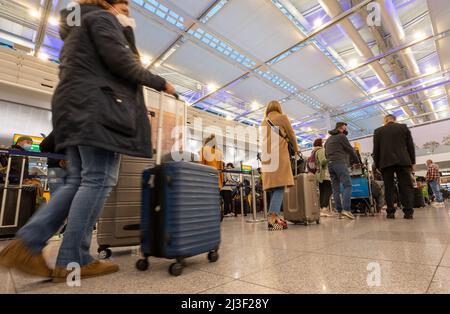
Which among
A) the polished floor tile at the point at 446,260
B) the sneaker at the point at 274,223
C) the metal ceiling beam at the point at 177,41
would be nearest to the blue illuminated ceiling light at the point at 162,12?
the metal ceiling beam at the point at 177,41

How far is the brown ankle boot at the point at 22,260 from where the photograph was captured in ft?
3.05

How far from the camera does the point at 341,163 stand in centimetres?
381

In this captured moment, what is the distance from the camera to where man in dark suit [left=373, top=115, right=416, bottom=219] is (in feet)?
11.1

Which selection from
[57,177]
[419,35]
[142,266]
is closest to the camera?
[142,266]

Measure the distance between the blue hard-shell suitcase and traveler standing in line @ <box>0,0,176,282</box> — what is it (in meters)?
0.16

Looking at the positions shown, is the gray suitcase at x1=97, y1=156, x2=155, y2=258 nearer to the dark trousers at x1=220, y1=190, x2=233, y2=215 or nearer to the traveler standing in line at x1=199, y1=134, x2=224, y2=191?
the traveler standing in line at x1=199, y1=134, x2=224, y2=191

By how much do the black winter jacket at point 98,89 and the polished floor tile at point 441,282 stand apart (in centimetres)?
121

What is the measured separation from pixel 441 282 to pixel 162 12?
5038 millimetres

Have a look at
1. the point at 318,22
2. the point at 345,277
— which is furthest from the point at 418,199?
the point at 345,277

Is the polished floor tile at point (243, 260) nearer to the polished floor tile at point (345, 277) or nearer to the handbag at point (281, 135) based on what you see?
the polished floor tile at point (345, 277)

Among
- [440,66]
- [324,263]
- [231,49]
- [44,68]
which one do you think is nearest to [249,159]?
[231,49]

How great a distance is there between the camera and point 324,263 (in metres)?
1.18

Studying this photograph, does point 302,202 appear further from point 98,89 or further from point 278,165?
point 98,89

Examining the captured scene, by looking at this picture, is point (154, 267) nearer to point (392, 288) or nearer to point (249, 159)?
point (392, 288)
